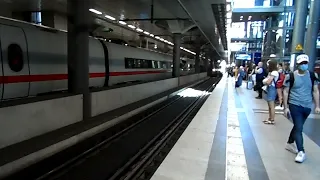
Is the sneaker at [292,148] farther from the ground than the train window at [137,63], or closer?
closer

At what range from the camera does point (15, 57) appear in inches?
281

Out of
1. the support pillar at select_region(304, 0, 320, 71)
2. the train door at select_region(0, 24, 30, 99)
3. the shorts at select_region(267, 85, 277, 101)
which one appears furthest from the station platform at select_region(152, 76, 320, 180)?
the train door at select_region(0, 24, 30, 99)

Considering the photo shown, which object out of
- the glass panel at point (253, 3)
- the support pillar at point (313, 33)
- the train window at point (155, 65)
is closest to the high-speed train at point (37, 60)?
the support pillar at point (313, 33)

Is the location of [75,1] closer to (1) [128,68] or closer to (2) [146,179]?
(2) [146,179]

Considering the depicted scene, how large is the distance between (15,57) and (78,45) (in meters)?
1.75

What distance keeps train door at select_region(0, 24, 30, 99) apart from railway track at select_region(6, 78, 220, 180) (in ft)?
6.78

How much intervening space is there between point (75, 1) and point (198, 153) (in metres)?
5.58

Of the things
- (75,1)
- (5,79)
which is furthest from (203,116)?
(5,79)

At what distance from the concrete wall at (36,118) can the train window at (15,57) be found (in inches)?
47.0

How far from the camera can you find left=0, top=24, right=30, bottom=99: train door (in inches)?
268

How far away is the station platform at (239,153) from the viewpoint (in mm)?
4801

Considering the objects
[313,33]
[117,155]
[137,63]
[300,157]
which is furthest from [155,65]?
[300,157]

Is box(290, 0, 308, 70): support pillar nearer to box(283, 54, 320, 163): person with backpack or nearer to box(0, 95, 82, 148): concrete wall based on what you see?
box(283, 54, 320, 163): person with backpack

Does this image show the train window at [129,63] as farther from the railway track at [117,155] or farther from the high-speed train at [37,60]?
the railway track at [117,155]
